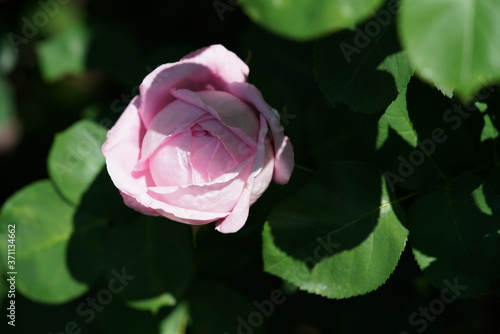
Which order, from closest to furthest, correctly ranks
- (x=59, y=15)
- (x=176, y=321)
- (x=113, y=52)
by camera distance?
(x=176, y=321) < (x=113, y=52) < (x=59, y=15)

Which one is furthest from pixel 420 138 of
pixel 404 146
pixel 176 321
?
pixel 176 321

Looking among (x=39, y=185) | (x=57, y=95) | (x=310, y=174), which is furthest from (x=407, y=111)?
(x=57, y=95)

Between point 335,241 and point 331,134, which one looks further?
point 331,134

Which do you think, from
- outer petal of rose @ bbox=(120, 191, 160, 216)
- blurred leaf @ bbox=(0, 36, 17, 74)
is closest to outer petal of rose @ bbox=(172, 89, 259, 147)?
outer petal of rose @ bbox=(120, 191, 160, 216)

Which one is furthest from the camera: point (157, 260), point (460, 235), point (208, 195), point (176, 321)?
point (176, 321)

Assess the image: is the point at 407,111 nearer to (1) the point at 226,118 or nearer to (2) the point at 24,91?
(1) the point at 226,118

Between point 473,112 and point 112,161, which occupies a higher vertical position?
point 112,161

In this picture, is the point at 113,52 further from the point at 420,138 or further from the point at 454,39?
the point at 454,39
